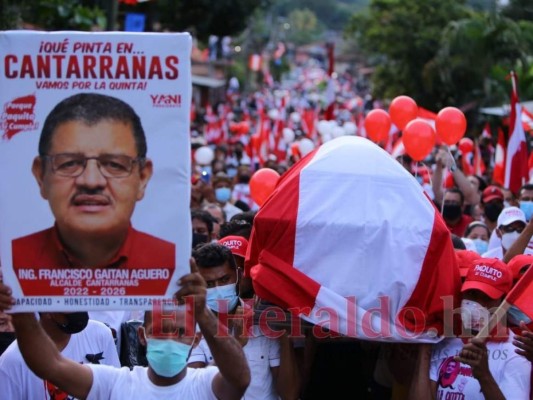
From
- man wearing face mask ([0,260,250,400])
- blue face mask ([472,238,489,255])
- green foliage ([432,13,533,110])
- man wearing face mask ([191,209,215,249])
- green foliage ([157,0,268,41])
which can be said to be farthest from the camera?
green foliage ([157,0,268,41])

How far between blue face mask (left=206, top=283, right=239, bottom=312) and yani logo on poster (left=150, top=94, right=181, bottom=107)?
1.39 meters

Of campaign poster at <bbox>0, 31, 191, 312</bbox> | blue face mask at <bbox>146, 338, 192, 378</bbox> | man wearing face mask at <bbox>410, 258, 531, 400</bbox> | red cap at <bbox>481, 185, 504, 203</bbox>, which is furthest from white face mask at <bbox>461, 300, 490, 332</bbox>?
red cap at <bbox>481, 185, 504, 203</bbox>

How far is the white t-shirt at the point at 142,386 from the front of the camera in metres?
4.05

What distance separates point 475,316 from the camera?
4863 mm

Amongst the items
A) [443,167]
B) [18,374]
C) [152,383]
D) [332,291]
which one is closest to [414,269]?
[332,291]

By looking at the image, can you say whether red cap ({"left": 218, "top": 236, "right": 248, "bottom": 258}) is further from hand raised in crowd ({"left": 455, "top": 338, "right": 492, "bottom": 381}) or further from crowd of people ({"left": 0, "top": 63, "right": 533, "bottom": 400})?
hand raised in crowd ({"left": 455, "top": 338, "right": 492, "bottom": 381})

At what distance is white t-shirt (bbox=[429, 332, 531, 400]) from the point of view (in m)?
4.79

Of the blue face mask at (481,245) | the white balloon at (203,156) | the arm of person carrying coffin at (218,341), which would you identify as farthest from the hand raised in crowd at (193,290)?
the white balloon at (203,156)

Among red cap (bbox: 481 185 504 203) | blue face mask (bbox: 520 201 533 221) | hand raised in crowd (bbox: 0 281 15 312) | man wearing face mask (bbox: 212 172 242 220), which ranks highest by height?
hand raised in crowd (bbox: 0 281 15 312)

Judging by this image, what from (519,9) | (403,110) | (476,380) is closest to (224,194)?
(403,110)

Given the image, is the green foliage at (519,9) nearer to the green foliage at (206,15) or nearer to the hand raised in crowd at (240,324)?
the green foliage at (206,15)

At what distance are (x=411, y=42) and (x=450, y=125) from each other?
98.2ft

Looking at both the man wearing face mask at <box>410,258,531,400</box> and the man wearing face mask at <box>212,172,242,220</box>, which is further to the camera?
the man wearing face mask at <box>212,172,242,220</box>

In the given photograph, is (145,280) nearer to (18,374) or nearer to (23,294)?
(23,294)
